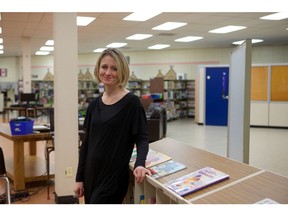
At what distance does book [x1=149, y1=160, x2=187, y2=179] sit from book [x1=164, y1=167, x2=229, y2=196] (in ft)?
0.47

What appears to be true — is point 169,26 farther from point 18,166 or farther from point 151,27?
point 18,166

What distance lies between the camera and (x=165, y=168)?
2193mm

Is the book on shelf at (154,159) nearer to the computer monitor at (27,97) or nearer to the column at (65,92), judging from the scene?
the column at (65,92)

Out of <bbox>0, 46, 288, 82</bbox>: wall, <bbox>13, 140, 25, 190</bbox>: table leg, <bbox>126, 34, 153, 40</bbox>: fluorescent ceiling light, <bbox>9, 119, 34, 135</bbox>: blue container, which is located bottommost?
<bbox>13, 140, 25, 190</bbox>: table leg

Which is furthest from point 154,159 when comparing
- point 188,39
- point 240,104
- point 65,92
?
point 188,39

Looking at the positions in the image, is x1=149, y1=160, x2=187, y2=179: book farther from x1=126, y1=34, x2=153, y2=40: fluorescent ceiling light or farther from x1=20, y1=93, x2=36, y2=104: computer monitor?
x1=20, y1=93, x2=36, y2=104: computer monitor

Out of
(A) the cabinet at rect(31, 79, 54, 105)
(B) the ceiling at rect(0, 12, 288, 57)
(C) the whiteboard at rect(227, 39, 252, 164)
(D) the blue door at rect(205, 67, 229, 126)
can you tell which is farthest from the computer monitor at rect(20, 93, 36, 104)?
(C) the whiteboard at rect(227, 39, 252, 164)

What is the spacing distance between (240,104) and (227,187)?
1126mm

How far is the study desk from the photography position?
5.30ft

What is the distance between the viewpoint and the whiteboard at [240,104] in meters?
2.52

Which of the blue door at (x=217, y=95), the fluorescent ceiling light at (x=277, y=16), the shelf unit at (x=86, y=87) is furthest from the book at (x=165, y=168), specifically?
the shelf unit at (x=86, y=87)

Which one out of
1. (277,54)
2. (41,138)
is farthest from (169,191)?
(277,54)

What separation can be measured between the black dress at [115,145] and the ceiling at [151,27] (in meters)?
5.78

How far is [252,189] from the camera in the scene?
66.0 inches
